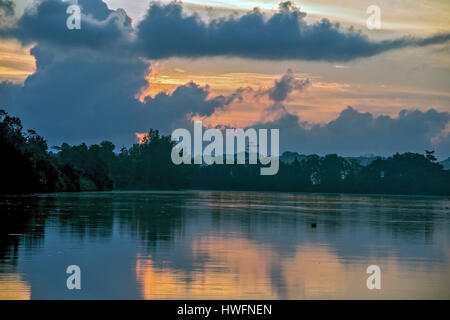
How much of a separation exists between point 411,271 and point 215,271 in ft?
20.6

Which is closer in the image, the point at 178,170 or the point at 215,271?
the point at 215,271

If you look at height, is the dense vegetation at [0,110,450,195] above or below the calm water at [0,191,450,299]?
above

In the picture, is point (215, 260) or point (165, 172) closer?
point (215, 260)

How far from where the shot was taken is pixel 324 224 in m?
41.7

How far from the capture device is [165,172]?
191750 millimetres

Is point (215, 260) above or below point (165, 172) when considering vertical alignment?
below

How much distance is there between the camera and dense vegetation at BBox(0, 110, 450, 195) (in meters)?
93.8

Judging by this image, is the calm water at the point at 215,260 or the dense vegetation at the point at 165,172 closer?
the calm water at the point at 215,260

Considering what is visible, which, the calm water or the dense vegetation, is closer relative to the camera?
the calm water

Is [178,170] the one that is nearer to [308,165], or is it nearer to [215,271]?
[308,165]

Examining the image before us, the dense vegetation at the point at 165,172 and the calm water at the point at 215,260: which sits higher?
the dense vegetation at the point at 165,172

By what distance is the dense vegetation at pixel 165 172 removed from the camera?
308ft
